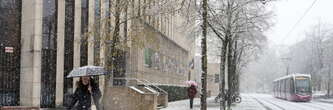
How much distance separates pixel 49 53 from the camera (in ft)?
73.0

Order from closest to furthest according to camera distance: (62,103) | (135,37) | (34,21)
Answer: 1. (135,37)
2. (34,21)
3. (62,103)

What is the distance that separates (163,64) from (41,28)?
77.4ft

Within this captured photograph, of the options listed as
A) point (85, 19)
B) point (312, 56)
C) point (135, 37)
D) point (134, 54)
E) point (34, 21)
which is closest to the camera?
point (135, 37)

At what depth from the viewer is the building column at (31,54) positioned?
21047 mm

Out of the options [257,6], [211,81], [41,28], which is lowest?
[211,81]

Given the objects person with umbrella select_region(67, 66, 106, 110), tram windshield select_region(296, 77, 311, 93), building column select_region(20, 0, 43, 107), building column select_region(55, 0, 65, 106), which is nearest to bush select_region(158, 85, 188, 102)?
tram windshield select_region(296, 77, 311, 93)

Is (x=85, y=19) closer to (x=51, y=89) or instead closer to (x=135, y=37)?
(x=51, y=89)

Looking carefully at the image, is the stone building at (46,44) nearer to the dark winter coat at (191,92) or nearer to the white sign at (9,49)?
the white sign at (9,49)

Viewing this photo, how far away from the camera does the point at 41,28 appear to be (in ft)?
70.5

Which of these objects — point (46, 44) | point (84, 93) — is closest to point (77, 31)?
point (46, 44)

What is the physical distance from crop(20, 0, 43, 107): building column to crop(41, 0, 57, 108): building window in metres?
0.52

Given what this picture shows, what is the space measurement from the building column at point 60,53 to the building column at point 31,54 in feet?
4.17

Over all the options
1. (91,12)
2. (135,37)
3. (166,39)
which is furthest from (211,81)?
(135,37)

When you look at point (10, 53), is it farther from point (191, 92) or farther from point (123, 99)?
point (191, 92)
